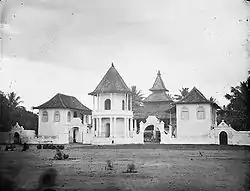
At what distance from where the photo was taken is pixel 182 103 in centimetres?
1559

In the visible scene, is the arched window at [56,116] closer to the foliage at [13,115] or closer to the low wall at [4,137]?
the foliage at [13,115]

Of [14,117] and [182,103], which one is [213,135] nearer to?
[182,103]

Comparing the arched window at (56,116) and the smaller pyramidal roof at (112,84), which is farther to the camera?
the arched window at (56,116)

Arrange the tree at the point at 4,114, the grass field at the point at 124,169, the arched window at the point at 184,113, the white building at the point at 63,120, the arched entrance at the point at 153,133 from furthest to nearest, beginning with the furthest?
the arched window at the point at 184,113 < the arched entrance at the point at 153,133 < the white building at the point at 63,120 < the tree at the point at 4,114 < the grass field at the point at 124,169

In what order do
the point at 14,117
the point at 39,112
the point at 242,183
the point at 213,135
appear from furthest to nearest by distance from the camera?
the point at 213,135 < the point at 39,112 < the point at 14,117 < the point at 242,183

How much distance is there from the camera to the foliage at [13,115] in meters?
8.02

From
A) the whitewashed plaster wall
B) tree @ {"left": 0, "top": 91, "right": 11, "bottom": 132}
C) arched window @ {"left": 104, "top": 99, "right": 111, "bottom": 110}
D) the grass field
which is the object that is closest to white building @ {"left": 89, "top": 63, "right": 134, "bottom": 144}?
arched window @ {"left": 104, "top": 99, "right": 111, "bottom": 110}

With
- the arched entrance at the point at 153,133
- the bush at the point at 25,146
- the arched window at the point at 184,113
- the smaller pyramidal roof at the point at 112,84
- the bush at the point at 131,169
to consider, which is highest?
the smaller pyramidal roof at the point at 112,84

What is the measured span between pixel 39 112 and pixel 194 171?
12.0 ft

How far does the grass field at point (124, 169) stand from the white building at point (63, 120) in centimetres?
34

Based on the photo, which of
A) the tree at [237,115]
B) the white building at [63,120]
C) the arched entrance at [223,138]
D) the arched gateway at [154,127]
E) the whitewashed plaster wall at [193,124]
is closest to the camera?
the white building at [63,120]

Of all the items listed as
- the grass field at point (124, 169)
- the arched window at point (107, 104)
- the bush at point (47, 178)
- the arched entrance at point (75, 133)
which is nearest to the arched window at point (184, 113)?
the arched window at point (107, 104)

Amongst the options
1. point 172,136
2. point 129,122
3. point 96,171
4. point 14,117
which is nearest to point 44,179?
point 96,171

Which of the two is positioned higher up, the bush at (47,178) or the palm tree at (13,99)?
the palm tree at (13,99)
